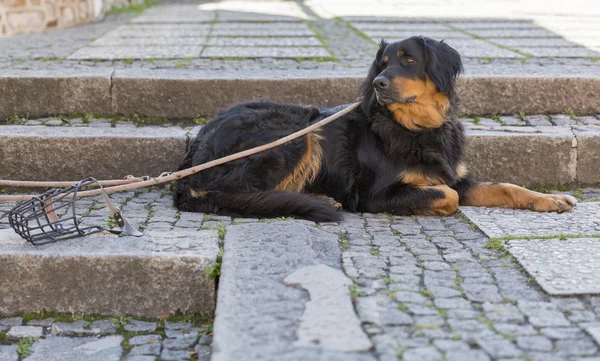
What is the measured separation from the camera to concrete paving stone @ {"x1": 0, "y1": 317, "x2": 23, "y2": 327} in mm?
3355

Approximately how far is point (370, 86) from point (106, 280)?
5.99 feet

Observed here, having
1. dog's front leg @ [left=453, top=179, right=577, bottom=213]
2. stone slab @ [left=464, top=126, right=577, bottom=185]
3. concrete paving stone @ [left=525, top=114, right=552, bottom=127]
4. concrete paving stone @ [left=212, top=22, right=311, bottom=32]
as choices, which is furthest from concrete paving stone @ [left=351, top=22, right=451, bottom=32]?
dog's front leg @ [left=453, top=179, right=577, bottom=213]

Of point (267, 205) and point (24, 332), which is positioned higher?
point (267, 205)

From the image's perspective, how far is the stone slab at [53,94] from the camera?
212 inches

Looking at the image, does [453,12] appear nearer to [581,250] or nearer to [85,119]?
[85,119]

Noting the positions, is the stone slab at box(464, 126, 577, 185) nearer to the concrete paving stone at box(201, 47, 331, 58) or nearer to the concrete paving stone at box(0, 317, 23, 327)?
the concrete paving stone at box(201, 47, 331, 58)

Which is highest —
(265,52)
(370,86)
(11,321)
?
(370,86)

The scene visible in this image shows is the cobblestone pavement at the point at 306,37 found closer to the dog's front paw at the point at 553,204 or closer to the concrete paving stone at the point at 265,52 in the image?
the concrete paving stone at the point at 265,52

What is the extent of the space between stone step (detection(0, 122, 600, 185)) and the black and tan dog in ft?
1.42

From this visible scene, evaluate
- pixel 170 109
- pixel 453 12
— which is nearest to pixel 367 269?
pixel 170 109

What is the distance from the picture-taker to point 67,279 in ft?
11.1

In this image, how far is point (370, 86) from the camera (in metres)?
4.42

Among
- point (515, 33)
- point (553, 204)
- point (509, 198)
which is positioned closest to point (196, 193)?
point (509, 198)

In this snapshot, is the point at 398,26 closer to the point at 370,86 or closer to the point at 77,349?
the point at 370,86
